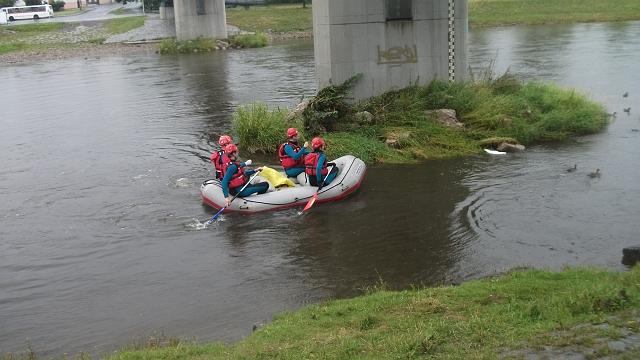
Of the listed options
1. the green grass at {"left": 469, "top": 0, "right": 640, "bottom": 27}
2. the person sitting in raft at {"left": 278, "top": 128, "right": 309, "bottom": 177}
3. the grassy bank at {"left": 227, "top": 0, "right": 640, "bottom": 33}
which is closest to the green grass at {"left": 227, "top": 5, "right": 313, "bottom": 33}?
the grassy bank at {"left": 227, "top": 0, "right": 640, "bottom": 33}

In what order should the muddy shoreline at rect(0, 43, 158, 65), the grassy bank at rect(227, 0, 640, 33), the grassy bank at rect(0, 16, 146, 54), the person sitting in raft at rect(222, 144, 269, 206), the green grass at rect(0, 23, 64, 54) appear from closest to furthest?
1. the person sitting in raft at rect(222, 144, 269, 206)
2. the muddy shoreline at rect(0, 43, 158, 65)
3. the grassy bank at rect(227, 0, 640, 33)
4. the green grass at rect(0, 23, 64, 54)
5. the grassy bank at rect(0, 16, 146, 54)

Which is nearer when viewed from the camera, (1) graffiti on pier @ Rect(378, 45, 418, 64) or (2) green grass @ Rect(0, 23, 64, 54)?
(1) graffiti on pier @ Rect(378, 45, 418, 64)

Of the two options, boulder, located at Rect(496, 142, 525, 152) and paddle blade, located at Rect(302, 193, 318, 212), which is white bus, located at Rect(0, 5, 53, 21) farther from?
paddle blade, located at Rect(302, 193, 318, 212)

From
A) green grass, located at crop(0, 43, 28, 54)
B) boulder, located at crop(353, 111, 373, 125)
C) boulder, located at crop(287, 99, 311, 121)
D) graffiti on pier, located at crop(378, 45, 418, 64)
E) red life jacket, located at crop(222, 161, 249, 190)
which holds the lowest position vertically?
red life jacket, located at crop(222, 161, 249, 190)

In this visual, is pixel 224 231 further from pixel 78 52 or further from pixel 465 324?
pixel 78 52

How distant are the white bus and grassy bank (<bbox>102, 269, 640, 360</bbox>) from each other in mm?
73172

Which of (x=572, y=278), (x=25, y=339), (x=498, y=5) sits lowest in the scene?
(x=25, y=339)

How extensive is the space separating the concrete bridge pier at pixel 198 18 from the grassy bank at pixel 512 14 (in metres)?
6.27

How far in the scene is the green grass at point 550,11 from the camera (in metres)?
49.0

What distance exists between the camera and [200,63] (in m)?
39.3

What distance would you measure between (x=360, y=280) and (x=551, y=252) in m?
2.84

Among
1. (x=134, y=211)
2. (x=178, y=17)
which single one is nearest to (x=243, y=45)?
(x=178, y=17)

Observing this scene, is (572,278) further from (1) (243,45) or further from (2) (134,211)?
(1) (243,45)

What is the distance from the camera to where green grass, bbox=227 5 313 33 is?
55625 mm
